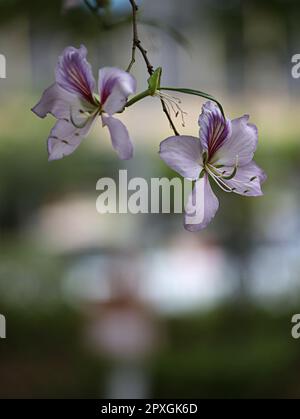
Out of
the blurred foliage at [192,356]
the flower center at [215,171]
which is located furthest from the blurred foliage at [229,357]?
the flower center at [215,171]

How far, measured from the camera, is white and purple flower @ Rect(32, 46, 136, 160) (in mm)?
274

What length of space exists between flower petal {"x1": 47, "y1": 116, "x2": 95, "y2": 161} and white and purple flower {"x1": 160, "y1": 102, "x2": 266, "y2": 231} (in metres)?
0.04

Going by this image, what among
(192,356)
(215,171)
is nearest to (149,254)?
(192,356)

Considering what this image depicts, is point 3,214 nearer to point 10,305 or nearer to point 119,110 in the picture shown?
point 10,305

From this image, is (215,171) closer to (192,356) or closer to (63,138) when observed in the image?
(63,138)

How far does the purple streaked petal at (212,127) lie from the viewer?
29 cm

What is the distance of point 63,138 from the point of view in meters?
0.31

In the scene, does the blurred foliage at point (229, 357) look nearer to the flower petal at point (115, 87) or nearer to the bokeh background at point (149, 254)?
the bokeh background at point (149, 254)

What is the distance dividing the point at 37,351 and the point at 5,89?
880 mm

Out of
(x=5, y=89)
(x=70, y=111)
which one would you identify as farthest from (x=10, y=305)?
(x=70, y=111)

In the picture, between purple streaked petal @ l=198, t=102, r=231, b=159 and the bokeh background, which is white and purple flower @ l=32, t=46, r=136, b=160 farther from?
the bokeh background

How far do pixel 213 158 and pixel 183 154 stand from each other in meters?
0.02

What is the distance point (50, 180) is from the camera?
8.41ft

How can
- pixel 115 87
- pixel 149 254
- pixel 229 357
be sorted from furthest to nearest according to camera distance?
pixel 149 254, pixel 229 357, pixel 115 87
